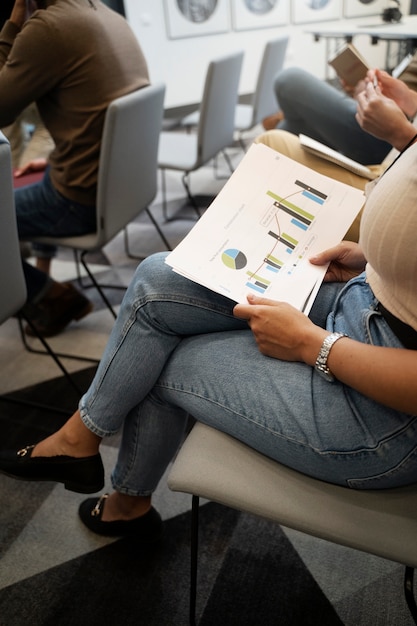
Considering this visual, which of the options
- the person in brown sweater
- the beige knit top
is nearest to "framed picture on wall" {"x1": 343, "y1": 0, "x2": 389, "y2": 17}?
the person in brown sweater

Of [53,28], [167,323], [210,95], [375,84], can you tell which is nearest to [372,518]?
[167,323]

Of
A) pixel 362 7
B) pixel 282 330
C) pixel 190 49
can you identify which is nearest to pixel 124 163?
pixel 282 330

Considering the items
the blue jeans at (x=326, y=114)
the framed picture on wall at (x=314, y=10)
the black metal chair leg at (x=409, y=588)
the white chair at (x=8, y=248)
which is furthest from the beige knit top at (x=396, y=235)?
the framed picture on wall at (x=314, y=10)

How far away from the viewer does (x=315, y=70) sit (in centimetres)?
541

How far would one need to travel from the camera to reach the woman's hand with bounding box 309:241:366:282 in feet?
3.00

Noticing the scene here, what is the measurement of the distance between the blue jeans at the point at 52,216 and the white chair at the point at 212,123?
2.42 feet

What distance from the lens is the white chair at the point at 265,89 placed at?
8.87ft

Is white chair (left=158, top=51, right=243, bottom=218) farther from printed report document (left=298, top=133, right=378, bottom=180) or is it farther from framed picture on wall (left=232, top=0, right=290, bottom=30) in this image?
framed picture on wall (left=232, top=0, right=290, bottom=30)

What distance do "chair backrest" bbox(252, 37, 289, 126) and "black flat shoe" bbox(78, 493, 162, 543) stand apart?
7.27 ft

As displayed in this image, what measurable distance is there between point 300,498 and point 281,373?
17 cm

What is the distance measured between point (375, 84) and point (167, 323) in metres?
0.86

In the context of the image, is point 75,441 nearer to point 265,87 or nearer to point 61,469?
point 61,469

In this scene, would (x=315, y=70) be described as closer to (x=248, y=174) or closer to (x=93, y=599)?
(x=248, y=174)

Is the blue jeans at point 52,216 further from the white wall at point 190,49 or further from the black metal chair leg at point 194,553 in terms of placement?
the white wall at point 190,49
